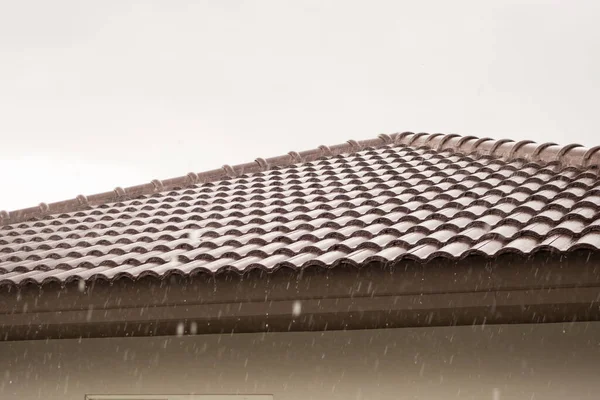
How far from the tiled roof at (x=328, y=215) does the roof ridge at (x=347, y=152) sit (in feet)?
0.06

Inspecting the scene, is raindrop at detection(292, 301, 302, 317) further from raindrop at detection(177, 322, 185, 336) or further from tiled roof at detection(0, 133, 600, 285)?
raindrop at detection(177, 322, 185, 336)

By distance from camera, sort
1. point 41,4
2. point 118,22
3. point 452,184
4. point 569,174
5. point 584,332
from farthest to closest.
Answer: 1. point 118,22
2. point 41,4
3. point 452,184
4. point 569,174
5. point 584,332

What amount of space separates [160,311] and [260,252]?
0.76 meters

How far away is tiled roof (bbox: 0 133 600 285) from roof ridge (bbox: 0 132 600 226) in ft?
0.06

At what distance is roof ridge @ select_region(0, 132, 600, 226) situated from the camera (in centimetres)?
747

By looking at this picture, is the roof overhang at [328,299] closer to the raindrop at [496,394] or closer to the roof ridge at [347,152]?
the raindrop at [496,394]

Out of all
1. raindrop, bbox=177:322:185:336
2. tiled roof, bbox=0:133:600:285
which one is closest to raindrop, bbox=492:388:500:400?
tiled roof, bbox=0:133:600:285

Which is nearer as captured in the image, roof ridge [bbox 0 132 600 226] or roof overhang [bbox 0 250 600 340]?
roof overhang [bbox 0 250 600 340]

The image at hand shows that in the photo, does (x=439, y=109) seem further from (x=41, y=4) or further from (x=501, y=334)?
(x=501, y=334)

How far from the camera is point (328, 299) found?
16.1 ft

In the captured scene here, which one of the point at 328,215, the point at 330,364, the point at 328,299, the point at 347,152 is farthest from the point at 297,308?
the point at 347,152

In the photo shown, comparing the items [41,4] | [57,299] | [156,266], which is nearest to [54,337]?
[57,299]

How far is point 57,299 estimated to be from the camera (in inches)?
219

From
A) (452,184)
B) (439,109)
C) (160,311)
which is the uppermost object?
(439,109)
